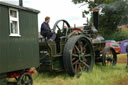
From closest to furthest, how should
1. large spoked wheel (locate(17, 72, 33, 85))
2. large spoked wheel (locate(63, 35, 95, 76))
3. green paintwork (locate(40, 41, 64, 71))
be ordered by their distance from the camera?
large spoked wheel (locate(17, 72, 33, 85)) → green paintwork (locate(40, 41, 64, 71)) → large spoked wheel (locate(63, 35, 95, 76))

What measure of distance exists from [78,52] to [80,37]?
0.55 m

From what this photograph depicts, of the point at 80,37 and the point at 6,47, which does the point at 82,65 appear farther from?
the point at 6,47

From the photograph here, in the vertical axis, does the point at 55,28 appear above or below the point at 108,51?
above

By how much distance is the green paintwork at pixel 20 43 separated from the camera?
498cm

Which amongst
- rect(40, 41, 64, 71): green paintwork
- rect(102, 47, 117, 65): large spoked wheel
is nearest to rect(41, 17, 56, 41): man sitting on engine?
rect(40, 41, 64, 71): green paintwork

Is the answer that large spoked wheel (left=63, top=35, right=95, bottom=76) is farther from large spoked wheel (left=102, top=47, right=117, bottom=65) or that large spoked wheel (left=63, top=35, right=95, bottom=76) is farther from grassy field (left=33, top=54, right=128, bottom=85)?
large spoked wheel (left=102, top=47, right=117, bottom=65)

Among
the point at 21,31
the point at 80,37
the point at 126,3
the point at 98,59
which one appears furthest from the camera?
the point at 126,3

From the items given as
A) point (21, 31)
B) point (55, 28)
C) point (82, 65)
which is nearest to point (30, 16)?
point (21, 31)

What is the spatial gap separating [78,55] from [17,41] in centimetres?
281

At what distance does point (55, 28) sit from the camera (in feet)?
24.6

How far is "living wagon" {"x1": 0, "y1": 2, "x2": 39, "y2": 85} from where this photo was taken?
5.01 meters

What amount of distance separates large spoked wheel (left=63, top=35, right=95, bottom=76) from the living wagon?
114 centimetres

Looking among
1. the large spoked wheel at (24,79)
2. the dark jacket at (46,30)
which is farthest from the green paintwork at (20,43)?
the dark jacket at (46,30)

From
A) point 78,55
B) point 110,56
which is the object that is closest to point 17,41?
point 78,55
